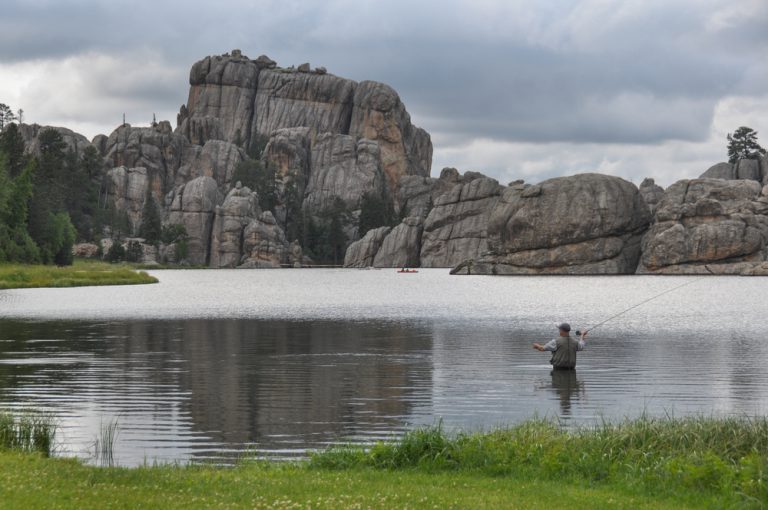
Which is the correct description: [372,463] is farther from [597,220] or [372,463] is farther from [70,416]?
[597,220]

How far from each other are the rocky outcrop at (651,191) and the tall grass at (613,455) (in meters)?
163

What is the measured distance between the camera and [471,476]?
678 inches

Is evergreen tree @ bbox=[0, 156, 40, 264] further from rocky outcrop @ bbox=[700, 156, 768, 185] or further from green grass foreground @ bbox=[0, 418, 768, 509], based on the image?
rocky outcrop @ bbox=[700, 156, 768, 185]

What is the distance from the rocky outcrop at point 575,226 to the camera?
506 feet

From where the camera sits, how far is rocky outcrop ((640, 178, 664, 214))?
17862cm

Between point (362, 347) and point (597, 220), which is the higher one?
point (597, 220)

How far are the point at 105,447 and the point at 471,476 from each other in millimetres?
9120

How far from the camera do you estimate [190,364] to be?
1524 inches

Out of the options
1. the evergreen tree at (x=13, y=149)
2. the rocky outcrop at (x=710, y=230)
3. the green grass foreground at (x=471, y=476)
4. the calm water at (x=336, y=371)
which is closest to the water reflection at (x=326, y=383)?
the calm water at (x=336, y=371)

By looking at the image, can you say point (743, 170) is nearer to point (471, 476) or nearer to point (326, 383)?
point (326, 383)

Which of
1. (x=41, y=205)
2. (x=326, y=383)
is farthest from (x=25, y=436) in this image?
(x=41, y=205)

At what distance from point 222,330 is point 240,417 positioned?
1177 inches

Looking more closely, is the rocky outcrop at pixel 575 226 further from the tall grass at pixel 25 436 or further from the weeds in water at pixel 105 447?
the tall grass at pixel 25 436

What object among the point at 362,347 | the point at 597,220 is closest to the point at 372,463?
the point at 362,347
